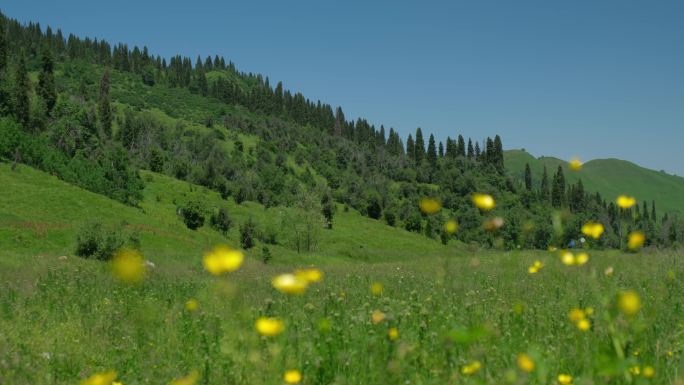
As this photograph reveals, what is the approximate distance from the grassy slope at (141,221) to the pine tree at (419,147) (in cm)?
7606

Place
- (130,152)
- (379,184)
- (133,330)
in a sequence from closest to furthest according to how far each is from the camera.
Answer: (133,330) → (130,152) → (379,184)

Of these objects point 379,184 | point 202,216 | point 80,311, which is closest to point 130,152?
point 202,216

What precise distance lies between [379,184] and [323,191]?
30727 mm

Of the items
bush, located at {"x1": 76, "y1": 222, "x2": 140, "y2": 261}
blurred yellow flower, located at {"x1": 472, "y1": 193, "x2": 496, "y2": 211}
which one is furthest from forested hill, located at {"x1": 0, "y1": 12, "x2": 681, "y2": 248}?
bush, located at {"x1": 76, "y1": 222, "x2": 140, "y2": 261}

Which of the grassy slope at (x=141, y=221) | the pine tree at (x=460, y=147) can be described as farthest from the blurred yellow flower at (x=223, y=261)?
the pine tree at (x=460, y=147)

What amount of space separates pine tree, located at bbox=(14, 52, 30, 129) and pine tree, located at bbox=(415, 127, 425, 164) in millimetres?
108694

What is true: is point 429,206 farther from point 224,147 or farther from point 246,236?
point 224,147

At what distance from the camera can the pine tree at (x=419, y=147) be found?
153250 mm

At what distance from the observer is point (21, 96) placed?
5847 cm

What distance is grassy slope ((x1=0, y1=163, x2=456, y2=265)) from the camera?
32588mm

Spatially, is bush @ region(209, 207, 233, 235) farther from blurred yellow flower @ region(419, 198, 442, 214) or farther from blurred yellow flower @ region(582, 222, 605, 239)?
blurred yellow flower @ region(582, 222, 605, 239)

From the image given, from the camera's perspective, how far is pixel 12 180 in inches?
1665

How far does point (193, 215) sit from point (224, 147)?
5457 cm

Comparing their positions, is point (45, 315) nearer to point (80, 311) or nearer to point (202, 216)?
point (80, 311)
